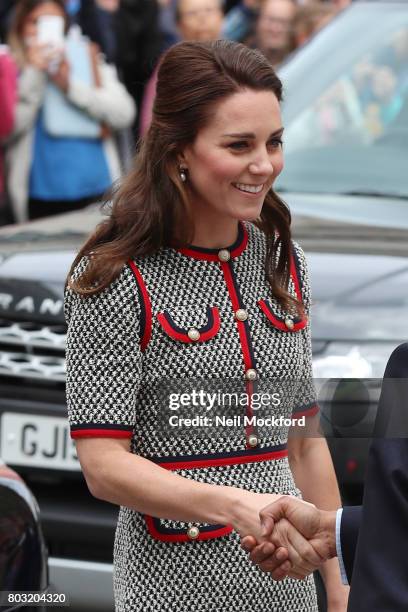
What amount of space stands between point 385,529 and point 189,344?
76cm

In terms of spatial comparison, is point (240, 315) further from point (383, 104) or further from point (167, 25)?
point (167, 25)

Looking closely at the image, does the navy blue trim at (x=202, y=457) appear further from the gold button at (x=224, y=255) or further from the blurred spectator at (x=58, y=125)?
the blurred spectator at (x=58, y=125)

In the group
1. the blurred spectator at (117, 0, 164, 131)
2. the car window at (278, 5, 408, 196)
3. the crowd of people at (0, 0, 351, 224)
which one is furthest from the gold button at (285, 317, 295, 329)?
the blurred spectator at (117, 0, 164, 131)

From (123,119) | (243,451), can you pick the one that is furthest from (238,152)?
(123,119)

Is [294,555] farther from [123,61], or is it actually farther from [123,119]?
[123,61]

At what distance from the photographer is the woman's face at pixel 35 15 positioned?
8.45 m

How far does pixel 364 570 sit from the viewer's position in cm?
211

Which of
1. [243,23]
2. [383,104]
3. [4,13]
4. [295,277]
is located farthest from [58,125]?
[295,277]

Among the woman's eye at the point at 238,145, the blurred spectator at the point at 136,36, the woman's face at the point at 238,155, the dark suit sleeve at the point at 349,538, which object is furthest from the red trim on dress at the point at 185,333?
the blurred spectator at the point at 136,36

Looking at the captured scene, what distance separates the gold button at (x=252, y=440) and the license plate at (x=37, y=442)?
174 cm

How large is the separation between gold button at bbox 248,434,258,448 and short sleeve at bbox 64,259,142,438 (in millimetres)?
225

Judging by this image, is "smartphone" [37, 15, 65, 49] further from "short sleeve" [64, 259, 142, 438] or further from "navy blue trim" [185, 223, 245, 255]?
"short sleeve" [64, 259, 142, 438]

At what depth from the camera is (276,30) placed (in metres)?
9.27

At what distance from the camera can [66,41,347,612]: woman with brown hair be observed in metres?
2.70
